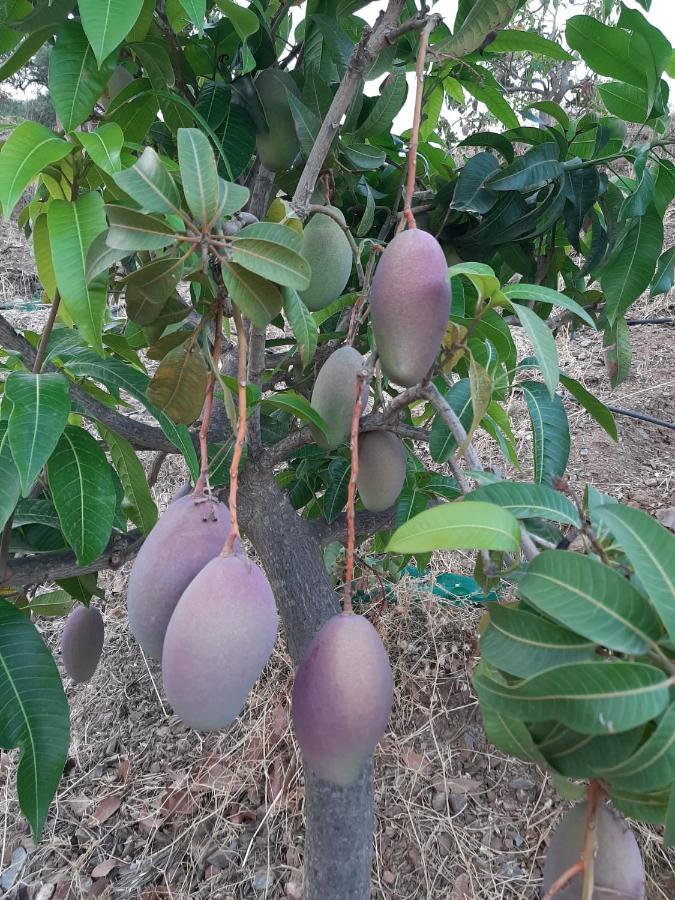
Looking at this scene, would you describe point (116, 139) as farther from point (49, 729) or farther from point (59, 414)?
point (49, 729)

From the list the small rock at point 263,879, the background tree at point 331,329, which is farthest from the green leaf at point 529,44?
the small rock at point 263,879

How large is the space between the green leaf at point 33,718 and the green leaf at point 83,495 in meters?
0.11

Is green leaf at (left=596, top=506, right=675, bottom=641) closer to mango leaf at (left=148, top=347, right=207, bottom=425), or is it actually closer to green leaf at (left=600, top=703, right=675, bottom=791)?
green leaf at (left=600, top=703, right=675, bottom=791)

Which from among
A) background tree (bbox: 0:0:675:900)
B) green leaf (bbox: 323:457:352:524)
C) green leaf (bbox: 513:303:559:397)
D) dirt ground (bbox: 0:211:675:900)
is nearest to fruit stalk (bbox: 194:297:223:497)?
background tree (bbox: 0:0:675:900)

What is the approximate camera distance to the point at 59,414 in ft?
2.15

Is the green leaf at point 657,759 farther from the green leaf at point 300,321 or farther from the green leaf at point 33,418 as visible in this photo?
the green leaf at point 33,418

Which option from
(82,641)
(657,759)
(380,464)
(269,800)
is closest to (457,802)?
(269,800)

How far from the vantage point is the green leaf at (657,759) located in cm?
35

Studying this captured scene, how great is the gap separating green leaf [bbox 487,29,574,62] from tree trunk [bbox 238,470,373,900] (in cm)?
74

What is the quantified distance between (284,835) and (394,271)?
125cm

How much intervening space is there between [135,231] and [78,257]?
0.62 ft

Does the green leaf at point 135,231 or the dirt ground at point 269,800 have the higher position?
the green leaf at point 135,231

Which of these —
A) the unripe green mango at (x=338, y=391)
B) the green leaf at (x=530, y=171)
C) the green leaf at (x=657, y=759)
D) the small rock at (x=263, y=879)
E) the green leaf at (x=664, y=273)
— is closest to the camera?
Answer: the green leaf at (x=657, y=759)

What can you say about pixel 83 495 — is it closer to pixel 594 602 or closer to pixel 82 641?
pixel 82 641
